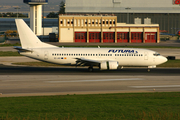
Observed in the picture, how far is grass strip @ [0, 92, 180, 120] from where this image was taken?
1589 cm

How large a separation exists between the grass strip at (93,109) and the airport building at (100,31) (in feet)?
302

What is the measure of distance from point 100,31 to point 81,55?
7411 cm

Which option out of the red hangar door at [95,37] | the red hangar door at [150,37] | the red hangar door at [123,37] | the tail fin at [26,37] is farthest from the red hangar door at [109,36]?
the tail fin at [26,37]

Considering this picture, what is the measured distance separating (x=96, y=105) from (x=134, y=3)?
134988 millimetres

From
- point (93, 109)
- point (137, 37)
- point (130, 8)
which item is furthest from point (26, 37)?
point (130, 8)

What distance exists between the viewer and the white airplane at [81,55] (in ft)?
132

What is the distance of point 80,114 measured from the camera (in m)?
16.5

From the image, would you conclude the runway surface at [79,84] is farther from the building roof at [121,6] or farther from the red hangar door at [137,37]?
the building roof at [121,6]

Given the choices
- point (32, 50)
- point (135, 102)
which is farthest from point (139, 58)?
point (135, 102)

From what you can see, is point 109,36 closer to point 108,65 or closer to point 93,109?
point 108,65

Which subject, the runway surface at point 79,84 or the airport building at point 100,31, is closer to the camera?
the runway surface at point 79,84

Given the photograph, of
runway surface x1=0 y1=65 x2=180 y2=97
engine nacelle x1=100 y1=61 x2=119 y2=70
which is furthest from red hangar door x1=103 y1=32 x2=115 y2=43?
runway surface x1=0 y1=65 x2=180 y2=97

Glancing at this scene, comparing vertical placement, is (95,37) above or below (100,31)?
below

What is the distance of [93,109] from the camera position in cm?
1773
